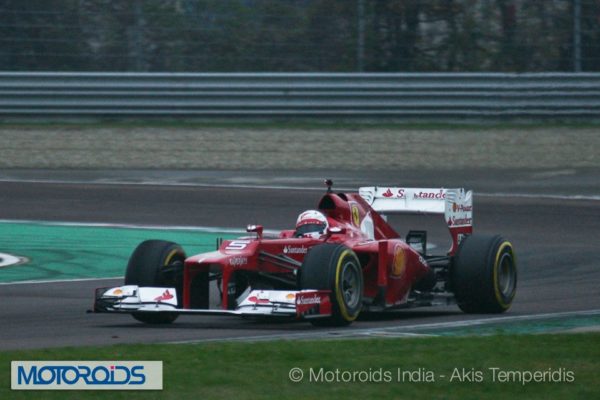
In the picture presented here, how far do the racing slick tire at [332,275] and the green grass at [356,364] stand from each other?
1029mm

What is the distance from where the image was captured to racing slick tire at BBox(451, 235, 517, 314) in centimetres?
1144

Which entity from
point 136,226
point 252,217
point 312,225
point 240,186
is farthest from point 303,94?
point 312,225

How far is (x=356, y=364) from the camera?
799cm

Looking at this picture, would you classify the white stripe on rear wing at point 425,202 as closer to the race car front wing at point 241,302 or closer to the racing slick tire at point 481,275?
the racing slick tire at point 481,275

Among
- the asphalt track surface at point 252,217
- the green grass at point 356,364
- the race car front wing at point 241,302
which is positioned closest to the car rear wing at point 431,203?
the asphalt track surface at point 252,217

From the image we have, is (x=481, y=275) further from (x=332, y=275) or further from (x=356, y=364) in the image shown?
(x=356, y=364)

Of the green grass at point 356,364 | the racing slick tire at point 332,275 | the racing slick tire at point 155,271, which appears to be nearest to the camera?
the green grass at point 356,364

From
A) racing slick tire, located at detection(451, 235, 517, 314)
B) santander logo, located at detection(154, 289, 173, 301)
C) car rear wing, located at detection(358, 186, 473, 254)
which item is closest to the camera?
santander logo, located at detection(154, 289, 173, 301)

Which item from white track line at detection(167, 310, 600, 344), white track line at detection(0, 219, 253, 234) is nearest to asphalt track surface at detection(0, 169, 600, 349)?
white track line at detection(167, 310, 600, 344)

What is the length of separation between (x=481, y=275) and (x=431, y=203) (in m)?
1.17

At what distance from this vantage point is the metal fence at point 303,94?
73.4ft

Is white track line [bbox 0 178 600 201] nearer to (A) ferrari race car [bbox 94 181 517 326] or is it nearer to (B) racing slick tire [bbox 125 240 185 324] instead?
(A) ferrari race car [bbox 94 181 517 326]

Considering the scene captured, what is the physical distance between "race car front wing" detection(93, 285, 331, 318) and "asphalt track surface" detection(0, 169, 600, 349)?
17 centimetres

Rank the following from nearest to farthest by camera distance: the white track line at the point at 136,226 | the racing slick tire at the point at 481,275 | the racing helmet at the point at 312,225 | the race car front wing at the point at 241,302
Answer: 1. the race car front wing at the point at 241,302
2. the racing helmet at the point at 312,225
3. the racing slick tire at the point at 481,275
4. the white track line at the point at 136,226
